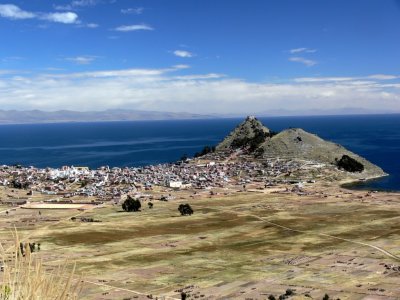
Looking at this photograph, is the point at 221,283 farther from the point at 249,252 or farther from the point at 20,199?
the point at 20,199

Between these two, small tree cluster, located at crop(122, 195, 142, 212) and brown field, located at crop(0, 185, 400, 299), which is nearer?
brown field, located at crop(0, 185, 400, 299)

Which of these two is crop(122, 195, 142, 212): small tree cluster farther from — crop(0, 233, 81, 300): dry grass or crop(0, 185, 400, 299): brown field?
crop(0, 233, 81, 300): dry grass

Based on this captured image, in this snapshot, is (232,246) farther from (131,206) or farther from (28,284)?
(28,284)

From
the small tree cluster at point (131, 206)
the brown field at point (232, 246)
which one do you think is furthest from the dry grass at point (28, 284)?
the small tree cluster at point (131, 206)

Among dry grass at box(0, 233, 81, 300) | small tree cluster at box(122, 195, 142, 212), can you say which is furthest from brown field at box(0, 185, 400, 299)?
dry grass at box(0, 233, 81, 300)

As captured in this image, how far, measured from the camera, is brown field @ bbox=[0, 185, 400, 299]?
239 feet

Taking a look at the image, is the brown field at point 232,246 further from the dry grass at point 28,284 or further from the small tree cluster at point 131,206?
the dry grass at point 28,284

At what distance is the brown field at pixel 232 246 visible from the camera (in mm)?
72812

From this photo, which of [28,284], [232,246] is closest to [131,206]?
[232,246]

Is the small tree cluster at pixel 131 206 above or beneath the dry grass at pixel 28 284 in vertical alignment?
beneath

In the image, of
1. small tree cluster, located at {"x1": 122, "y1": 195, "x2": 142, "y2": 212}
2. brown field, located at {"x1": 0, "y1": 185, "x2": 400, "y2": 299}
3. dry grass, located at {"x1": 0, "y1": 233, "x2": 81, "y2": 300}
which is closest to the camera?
dry grass, located at {"x1": 0, "y1": 233, "x2": 81, "y2": 300}

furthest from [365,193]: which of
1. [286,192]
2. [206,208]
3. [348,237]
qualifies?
[348,237]

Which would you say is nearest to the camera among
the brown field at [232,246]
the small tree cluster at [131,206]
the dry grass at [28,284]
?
the dry grass at [28,284]

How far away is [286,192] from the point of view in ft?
612
